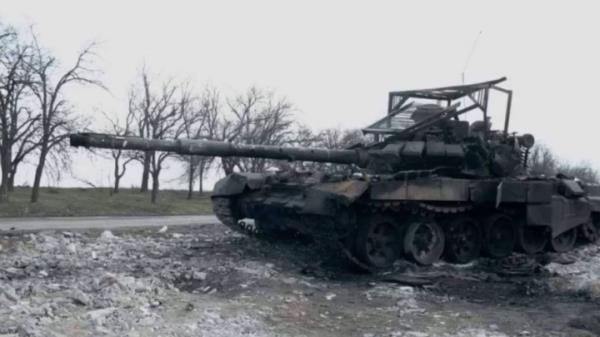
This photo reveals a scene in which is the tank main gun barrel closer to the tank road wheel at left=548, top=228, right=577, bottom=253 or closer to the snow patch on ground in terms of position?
the snow patch on ground

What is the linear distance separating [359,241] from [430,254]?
1510mm

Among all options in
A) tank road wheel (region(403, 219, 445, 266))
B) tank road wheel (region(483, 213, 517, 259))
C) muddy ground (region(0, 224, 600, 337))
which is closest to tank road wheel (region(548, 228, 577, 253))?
muddy ground (region(0, 224, 600, 337))

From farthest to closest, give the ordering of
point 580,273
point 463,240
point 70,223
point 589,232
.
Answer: point 70,223 → point 589,232 → point 463,240 → point 580,273

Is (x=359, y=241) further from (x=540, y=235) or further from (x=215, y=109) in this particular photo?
(x=215, y=109)

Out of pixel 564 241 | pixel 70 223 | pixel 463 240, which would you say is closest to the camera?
pixel 463 240

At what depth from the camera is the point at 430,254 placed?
518 inches

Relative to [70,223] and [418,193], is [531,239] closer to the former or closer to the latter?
[418,193]

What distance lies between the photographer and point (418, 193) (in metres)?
12.5

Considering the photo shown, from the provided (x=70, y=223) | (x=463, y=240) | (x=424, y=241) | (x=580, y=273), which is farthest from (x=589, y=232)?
(x=70, y=223)

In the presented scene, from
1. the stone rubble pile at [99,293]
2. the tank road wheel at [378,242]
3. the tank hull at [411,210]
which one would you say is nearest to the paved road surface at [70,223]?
the stone rubble pile at [99,293]

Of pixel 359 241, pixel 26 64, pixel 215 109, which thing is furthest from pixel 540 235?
pixel 215 109

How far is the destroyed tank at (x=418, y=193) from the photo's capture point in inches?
480

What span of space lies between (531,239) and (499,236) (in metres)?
0.85

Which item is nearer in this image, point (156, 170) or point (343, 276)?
point (343, 276)
